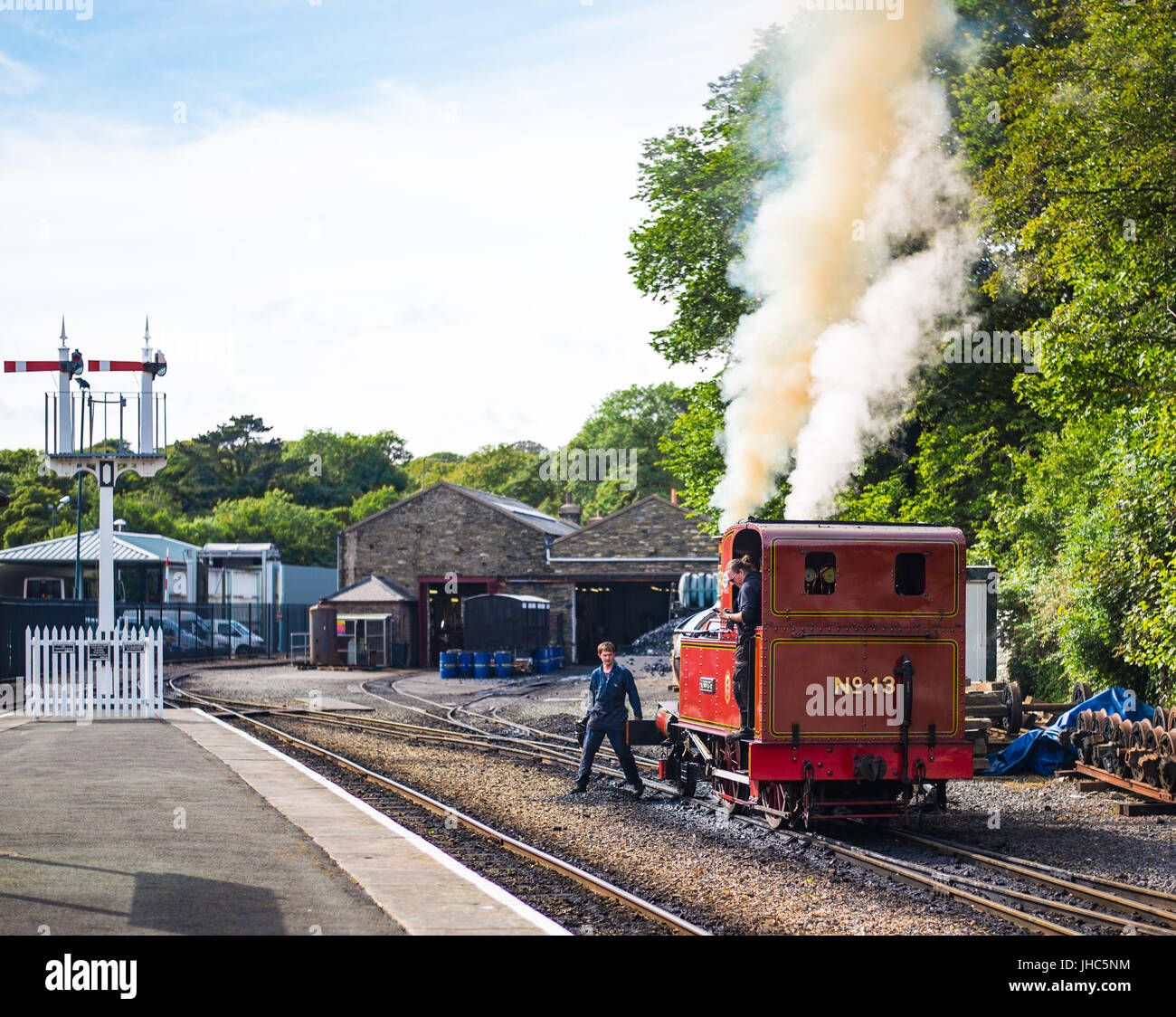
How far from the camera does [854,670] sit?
37.8 ft

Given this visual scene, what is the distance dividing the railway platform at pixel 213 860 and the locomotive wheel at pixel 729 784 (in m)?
3.53

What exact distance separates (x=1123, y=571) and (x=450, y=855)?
1120 cm

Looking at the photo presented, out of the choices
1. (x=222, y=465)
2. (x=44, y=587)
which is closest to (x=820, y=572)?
(x=44, y=587)

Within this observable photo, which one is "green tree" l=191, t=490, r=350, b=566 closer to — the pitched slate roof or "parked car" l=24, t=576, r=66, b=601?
"parked car" l=24, t=576, r=66, b=601

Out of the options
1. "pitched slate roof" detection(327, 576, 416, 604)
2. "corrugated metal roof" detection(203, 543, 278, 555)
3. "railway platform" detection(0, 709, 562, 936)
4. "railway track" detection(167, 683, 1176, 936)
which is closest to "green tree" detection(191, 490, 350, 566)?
"corrugated metal roof" detection(203, 543, 278, 555)

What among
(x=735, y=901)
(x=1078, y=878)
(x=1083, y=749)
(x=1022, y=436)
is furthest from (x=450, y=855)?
(x=1022, y=436)

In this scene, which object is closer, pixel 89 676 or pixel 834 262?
pixel 834 262

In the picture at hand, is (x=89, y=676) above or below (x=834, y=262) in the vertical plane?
below

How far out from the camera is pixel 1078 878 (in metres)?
9.64

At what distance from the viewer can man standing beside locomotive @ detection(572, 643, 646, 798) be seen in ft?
47.4

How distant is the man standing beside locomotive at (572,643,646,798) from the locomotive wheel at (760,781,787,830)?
2601 millimetres

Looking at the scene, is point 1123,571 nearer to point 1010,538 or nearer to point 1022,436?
point 1010,538

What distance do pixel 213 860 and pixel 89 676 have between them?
12.9m

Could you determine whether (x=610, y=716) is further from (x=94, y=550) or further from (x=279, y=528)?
(x=279, y=528)
